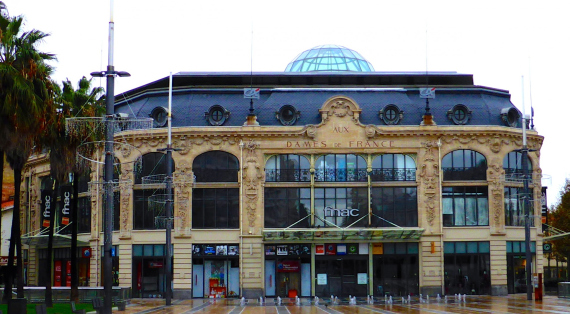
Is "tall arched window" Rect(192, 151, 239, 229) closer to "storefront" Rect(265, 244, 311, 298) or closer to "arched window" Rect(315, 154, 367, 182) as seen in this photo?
"storefront" Rect(265, 244, 311, 298)

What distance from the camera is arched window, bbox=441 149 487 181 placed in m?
61.3

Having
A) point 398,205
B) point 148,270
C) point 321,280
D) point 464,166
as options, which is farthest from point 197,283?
point 464,166

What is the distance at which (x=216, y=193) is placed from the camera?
61125 millimetres

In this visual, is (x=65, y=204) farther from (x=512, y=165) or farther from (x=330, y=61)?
(x=512, y=165)

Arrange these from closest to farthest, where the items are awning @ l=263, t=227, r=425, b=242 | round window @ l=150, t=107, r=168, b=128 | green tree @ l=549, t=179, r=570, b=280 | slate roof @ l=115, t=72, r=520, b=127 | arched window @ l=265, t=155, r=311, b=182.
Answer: awning @ l=263, t=227, r=425, b=242 < arched window @ l=265, t=155, r=311, b=182 < round window @ l=150, t=107, r=168, b=128 < slate roof @ l=115, t=72, r=520, b=127 < green tree @ l=549, t=179, r=570, b=280

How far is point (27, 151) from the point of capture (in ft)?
127

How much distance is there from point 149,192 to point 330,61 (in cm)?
2333

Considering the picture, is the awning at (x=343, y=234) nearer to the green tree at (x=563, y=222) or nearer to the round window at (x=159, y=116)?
the round window at (x=159, y=116)

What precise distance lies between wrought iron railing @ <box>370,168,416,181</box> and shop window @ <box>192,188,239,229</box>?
9.96m

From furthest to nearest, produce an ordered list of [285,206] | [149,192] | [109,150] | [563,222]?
[563,222], [149,192], [285,206], [109,150]

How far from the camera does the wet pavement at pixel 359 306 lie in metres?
43.4

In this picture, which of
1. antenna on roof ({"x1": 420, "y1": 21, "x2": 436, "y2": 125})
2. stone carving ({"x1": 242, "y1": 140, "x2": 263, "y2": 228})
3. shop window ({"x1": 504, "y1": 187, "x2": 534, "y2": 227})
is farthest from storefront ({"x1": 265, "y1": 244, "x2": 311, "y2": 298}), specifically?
shop window ({"x1": 504, "y1": 187, "x2": 534, "y2": 227})

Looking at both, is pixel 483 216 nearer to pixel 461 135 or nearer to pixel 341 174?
pixel 461 135

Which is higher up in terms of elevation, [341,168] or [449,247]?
[341,168]
